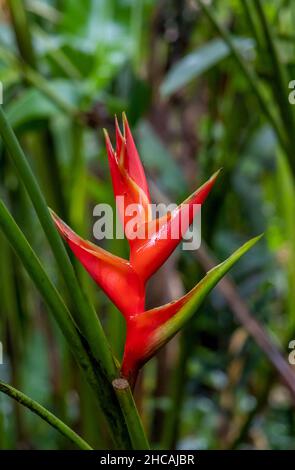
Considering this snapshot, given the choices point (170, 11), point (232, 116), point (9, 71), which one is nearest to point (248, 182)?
point (232, 116)

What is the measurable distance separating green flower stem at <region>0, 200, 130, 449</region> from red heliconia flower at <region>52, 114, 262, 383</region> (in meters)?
0.01

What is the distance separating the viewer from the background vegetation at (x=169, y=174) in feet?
2.30

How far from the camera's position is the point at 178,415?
767mm

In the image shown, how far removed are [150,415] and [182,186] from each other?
36 centimetres

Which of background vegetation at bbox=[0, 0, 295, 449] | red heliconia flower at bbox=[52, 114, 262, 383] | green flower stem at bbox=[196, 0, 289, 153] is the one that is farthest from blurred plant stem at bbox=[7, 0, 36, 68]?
red heliconia flower at bbox=[52, 114, 262, 383]

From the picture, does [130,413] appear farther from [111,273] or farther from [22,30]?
[22,30]

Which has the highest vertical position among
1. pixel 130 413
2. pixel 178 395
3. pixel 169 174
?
pixel 169 174

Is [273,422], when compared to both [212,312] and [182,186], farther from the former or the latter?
[182,186]

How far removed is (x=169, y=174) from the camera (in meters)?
0.83

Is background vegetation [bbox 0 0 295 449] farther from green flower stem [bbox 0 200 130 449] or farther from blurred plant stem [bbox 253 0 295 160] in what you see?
green flower stem [bbox 0 200 130 449]

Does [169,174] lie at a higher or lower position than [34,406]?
higher

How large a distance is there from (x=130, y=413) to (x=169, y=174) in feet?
1.85

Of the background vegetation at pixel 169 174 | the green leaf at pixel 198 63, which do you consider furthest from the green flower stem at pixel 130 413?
the green leaf at pixel 198 63

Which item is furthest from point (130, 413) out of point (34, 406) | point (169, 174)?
point (169, 174)
